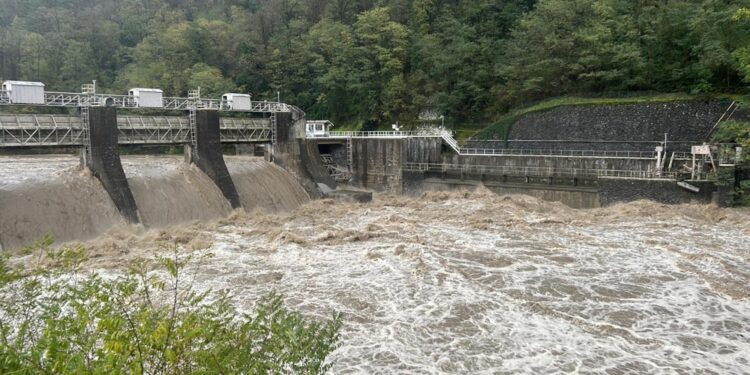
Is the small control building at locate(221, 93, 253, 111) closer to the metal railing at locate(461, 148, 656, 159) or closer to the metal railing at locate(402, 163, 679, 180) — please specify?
the metal railing at locate(402, 163, 679, 180)

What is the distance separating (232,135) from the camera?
26703 mm

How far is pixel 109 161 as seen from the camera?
20.2 metres

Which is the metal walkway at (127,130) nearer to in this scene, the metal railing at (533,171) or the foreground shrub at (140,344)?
the metal railing at (533,171)

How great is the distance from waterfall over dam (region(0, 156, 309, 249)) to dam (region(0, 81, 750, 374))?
0.24 ft

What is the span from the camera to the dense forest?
3027 centimetres

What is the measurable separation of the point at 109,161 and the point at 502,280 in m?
15.5

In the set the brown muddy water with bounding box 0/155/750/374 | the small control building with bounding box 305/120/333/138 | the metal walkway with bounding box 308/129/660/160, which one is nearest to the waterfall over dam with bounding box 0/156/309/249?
the brown muddy water with bounding box 0/155/750/374

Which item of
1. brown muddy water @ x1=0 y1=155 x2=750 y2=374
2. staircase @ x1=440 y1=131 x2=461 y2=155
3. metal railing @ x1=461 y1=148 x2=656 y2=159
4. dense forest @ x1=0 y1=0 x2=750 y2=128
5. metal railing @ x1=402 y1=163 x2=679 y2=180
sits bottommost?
brown muddy water @ x1=0 y1=155 x2=750 y2=374

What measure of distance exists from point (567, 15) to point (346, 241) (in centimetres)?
2465

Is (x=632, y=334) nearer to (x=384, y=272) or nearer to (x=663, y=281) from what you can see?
(x=663, y=281)

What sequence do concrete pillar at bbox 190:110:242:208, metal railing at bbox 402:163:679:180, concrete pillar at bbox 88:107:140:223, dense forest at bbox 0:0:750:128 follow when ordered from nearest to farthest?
concrete pillar at bbox 88:107:140:223 → concrete pillar at bbox 190:110:242:208 → metal railing at bbox 402:163:679:180 → dense forest at bbox 0:0:750:128

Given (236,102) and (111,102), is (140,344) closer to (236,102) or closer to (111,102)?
(111,102)

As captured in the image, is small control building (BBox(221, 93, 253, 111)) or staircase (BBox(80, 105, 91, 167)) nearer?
staircase (BBox(80, 105, 91, 167))

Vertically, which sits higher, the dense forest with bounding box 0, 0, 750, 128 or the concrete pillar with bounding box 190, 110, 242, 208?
the dense forest with bounding box 0, 0, 750, 128
